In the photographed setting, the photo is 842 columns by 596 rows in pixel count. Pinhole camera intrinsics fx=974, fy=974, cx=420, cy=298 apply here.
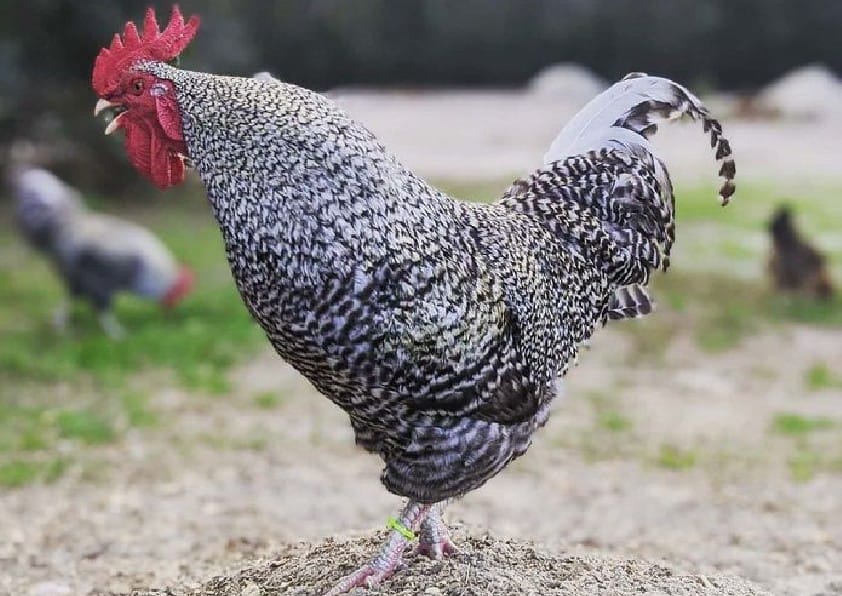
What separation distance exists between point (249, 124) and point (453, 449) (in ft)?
3.95

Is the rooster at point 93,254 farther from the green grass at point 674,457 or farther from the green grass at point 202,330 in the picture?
the green grass at point 674,457

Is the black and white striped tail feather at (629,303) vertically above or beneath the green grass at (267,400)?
beneath

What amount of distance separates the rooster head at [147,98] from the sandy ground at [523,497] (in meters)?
1.59

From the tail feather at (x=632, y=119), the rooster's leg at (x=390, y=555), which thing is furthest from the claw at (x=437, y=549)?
the tail feather at (x=632, y=119)

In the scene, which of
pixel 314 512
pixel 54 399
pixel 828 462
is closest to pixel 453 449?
pixel 314 512

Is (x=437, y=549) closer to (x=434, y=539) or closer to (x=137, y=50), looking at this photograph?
(x=434, y=539)

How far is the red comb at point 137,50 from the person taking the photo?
3191mm

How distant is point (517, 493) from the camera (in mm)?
5852

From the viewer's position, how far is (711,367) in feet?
26.8

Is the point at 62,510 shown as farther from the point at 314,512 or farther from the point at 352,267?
the point at 352,267

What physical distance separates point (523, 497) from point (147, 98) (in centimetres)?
356

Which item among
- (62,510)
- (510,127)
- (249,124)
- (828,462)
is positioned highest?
(510,127)

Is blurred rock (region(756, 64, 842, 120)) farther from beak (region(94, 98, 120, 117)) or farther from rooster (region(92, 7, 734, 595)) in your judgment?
beak (region(94, 98, 120, 117))

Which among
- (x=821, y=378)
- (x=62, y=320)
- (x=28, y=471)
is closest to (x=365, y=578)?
(x=28, y=471)
